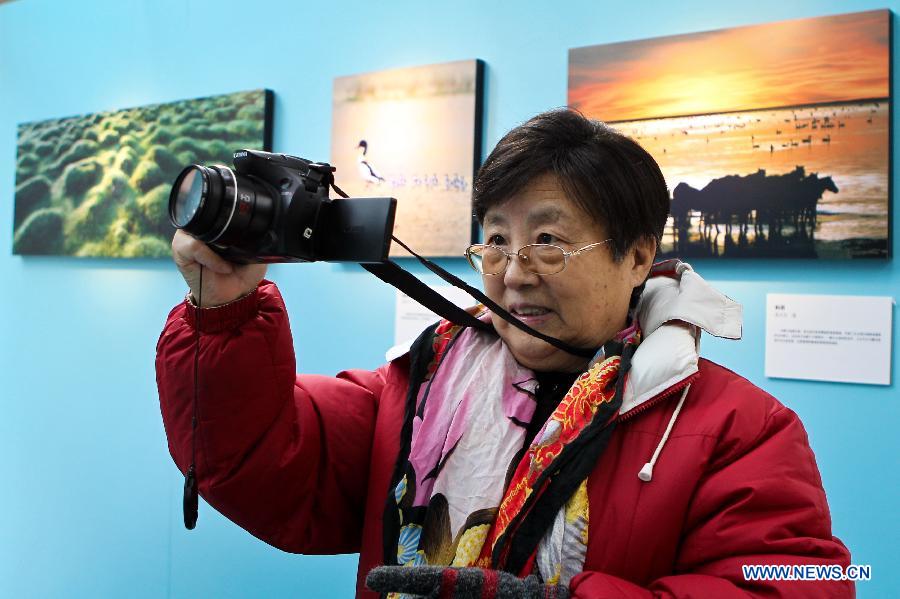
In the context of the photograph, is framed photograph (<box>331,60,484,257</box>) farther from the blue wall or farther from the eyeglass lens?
the eyeglass lens

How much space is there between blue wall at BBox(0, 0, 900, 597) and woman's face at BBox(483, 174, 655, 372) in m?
0.70

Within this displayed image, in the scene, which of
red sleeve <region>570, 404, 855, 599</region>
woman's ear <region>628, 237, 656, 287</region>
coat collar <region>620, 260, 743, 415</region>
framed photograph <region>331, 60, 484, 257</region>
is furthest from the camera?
framed photograph <region>331, 60, 484, 257</region>

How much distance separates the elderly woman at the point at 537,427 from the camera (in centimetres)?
80

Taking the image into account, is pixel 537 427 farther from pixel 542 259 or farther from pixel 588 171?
pixel 588 171

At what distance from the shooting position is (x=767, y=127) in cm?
153

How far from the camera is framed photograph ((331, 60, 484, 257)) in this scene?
1843 millimetres

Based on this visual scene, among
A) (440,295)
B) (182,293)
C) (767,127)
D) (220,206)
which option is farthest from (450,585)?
(182,293)

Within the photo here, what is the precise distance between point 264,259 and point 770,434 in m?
0.59

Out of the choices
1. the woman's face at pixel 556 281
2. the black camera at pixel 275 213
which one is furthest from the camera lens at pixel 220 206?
the woman's face at pixel 556 281

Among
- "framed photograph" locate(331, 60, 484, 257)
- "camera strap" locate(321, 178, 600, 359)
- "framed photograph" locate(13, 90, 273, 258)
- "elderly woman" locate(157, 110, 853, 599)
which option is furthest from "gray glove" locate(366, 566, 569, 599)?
"framed photograph" locate(13, 90, 273, 258)

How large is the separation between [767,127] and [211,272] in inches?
46.0

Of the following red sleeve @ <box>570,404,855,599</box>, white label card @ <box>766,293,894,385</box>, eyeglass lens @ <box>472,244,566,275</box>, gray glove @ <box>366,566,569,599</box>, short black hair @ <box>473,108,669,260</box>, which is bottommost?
gray glove @ <box>366,566,569,599</box>

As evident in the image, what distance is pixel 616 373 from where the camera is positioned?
0.93 meters

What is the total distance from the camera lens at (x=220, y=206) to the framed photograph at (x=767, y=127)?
1052mm
